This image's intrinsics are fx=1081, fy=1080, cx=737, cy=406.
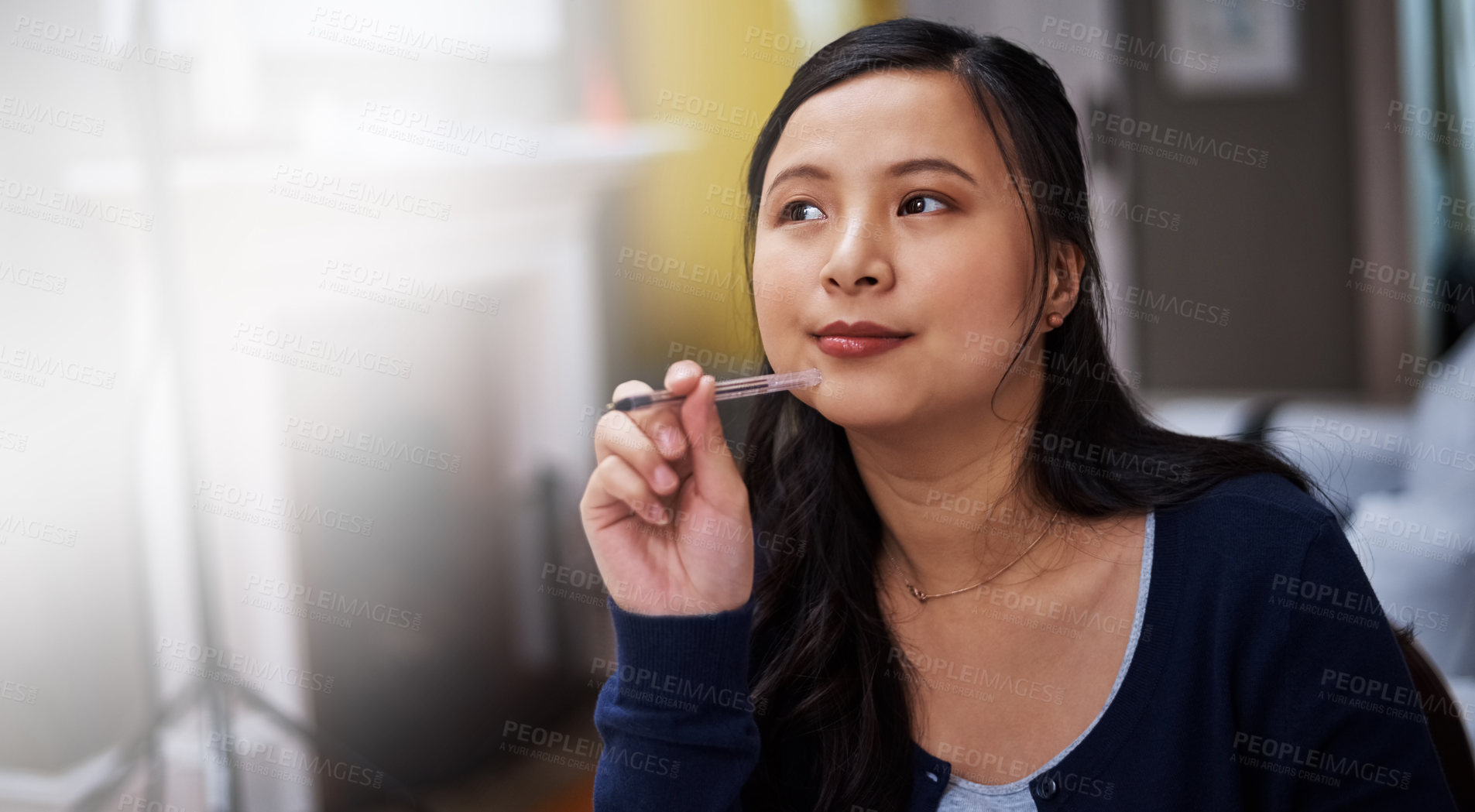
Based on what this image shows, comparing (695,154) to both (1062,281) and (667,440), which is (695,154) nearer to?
(1062,281)

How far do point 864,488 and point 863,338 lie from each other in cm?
29

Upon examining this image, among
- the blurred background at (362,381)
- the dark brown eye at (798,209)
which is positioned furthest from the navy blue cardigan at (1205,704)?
the blurred background at (362,381)

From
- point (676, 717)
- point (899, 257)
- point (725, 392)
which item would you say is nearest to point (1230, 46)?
point (899, 257)

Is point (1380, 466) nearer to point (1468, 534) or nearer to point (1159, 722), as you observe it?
point (1468, 534)

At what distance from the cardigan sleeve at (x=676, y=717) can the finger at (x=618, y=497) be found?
0.29 ft

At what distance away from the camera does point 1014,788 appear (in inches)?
39.1

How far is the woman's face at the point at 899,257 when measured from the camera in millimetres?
984

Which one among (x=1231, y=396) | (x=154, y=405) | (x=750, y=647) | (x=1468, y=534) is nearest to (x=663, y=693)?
(x=750, y=647)

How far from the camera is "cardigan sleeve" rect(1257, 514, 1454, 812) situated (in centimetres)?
92

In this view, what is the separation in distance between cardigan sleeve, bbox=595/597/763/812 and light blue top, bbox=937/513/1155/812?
0.66 ft

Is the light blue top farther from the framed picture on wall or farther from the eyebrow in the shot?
the framed picture on wall

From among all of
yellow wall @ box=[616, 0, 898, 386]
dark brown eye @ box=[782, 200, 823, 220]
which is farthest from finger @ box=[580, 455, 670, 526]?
yellow wall @ box=[616, 0, 898, 386]

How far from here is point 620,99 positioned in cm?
263

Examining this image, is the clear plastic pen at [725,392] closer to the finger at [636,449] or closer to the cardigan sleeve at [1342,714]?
the finger at [636,449]
